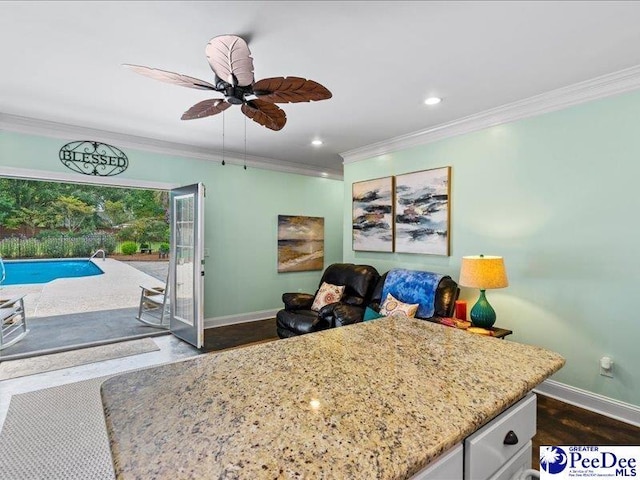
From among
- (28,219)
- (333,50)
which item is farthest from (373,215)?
(28,219)

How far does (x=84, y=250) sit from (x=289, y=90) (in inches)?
381

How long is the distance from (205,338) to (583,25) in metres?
4.64

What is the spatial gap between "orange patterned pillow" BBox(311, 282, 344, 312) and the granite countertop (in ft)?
8.77

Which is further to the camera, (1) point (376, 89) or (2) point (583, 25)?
(1) point (376, 89)

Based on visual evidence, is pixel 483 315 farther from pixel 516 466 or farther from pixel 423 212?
pixel 516 466

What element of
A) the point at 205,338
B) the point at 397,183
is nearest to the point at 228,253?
the point at 205,338

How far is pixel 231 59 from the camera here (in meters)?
1.88

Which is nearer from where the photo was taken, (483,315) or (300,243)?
(483,315)

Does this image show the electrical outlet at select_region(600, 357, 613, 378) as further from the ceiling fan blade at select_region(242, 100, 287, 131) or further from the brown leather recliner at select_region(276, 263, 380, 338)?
the ceiling fan blade at select_region(242, 100, 287, 131)

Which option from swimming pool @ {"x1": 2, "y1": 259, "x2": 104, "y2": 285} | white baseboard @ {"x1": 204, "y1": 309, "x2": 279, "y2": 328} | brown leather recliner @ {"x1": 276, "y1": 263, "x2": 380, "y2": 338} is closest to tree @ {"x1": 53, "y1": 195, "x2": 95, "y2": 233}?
swimming pool @ {"x1": 2, "y1": 259, "x2": 104, "y2": 285}

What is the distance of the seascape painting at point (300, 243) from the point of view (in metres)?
5.56

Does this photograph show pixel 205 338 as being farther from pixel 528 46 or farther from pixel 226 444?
pixel 528 46

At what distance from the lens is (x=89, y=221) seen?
9.02m

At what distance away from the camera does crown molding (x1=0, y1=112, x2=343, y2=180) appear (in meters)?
3.51
